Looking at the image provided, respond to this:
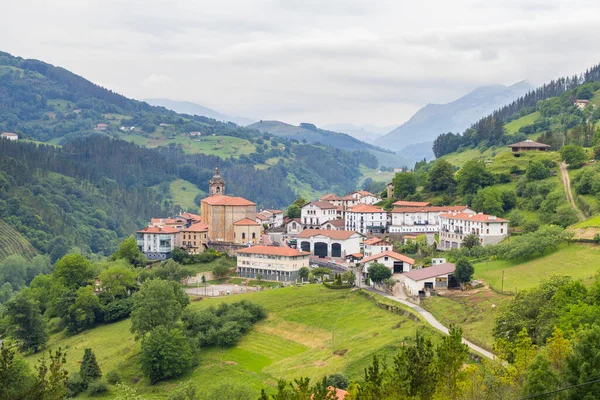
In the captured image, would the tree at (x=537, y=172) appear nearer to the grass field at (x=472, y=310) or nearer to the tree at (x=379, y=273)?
the tree at (x=379, y=273)

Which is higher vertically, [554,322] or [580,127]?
[580,127]

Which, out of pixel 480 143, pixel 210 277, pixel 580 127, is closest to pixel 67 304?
pixel 210 277

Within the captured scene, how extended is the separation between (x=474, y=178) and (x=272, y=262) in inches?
1274

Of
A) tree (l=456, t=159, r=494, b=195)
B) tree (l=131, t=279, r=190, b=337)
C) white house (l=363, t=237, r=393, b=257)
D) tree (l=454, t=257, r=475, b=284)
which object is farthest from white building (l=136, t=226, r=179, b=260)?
Result: tree (l=454, t=257, r=475, b=284)

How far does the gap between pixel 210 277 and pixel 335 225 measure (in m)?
21.1

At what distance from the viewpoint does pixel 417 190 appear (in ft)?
349

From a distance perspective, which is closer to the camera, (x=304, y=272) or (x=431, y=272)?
(x=431, y=272)

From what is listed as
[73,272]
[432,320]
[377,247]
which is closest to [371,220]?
[377,247]

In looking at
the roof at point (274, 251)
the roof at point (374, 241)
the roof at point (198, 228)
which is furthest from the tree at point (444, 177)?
the roof at point (198, 228)

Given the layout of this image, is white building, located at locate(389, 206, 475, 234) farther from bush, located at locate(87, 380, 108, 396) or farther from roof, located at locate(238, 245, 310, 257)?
bush, located at locate(87, 380, 108, 396)

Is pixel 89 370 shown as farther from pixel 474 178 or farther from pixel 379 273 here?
pixel 474 178

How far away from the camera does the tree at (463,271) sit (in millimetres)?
60188

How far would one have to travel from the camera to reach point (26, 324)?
7175 centimetres

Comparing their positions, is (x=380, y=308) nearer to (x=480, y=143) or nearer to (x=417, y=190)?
(x=417, y=190)
